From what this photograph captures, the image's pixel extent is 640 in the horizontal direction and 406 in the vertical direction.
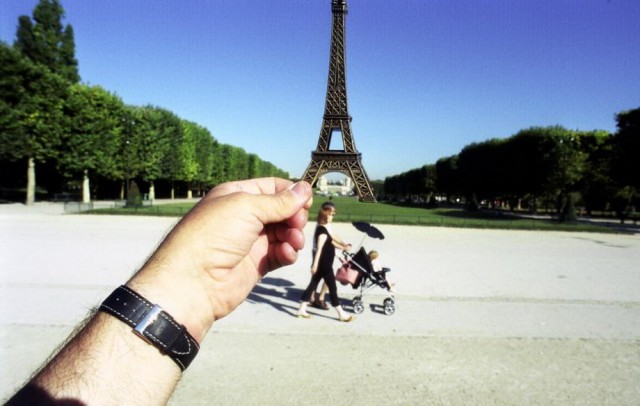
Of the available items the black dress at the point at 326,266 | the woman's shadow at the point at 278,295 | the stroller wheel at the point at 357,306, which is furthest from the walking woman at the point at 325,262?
the woman's shadow at the point at 278,295

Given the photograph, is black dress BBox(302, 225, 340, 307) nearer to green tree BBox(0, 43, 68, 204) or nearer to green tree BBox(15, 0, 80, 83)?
green tree BBox(0, 43, 68, 204)

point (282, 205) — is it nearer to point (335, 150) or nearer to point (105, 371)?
point (105, 371)

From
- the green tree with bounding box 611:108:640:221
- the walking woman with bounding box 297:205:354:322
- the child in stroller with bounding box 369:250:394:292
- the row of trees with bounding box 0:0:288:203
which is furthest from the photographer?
the green tree with bounding box 611:108:640:221

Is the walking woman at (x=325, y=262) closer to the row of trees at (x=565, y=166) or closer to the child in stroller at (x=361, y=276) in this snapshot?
the child in stroller at (x=361, y=276)

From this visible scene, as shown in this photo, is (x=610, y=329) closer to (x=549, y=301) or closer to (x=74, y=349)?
(x=549, y=301)

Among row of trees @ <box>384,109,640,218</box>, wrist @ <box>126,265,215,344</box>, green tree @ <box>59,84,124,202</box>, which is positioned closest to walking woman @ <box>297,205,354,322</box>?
wrist @ <box>126,265,215,344</box>

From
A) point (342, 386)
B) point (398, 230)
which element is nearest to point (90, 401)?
point (342, 386)
